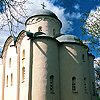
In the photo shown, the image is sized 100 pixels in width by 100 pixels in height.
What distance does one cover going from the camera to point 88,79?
83.2 feet

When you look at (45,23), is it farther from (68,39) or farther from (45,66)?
(45,66)

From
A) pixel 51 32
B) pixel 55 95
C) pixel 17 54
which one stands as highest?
pixel 51 32

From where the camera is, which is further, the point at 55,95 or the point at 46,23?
the point at 46,23

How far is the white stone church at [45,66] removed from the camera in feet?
72.4

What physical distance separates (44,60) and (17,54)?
11.3 feet

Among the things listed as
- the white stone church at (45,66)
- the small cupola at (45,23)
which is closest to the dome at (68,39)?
the white stone church at (45,66)

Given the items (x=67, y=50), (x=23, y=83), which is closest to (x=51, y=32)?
(x=67, y=50)

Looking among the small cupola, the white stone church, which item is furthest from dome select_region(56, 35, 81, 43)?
the small cupola

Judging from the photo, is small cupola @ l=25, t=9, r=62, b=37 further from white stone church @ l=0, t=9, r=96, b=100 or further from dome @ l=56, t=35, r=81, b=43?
dome @ l=56, t=35, r=81, b=43

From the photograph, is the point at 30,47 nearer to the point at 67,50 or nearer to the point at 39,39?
the point at 39,39

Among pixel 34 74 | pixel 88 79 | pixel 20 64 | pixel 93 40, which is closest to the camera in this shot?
pixel 93 40

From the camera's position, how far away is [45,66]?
2231 centimetres

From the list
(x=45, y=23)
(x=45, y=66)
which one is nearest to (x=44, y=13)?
(x=45, y=23)

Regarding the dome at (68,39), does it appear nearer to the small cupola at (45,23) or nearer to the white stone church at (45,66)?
the white stone church at (45,66)
